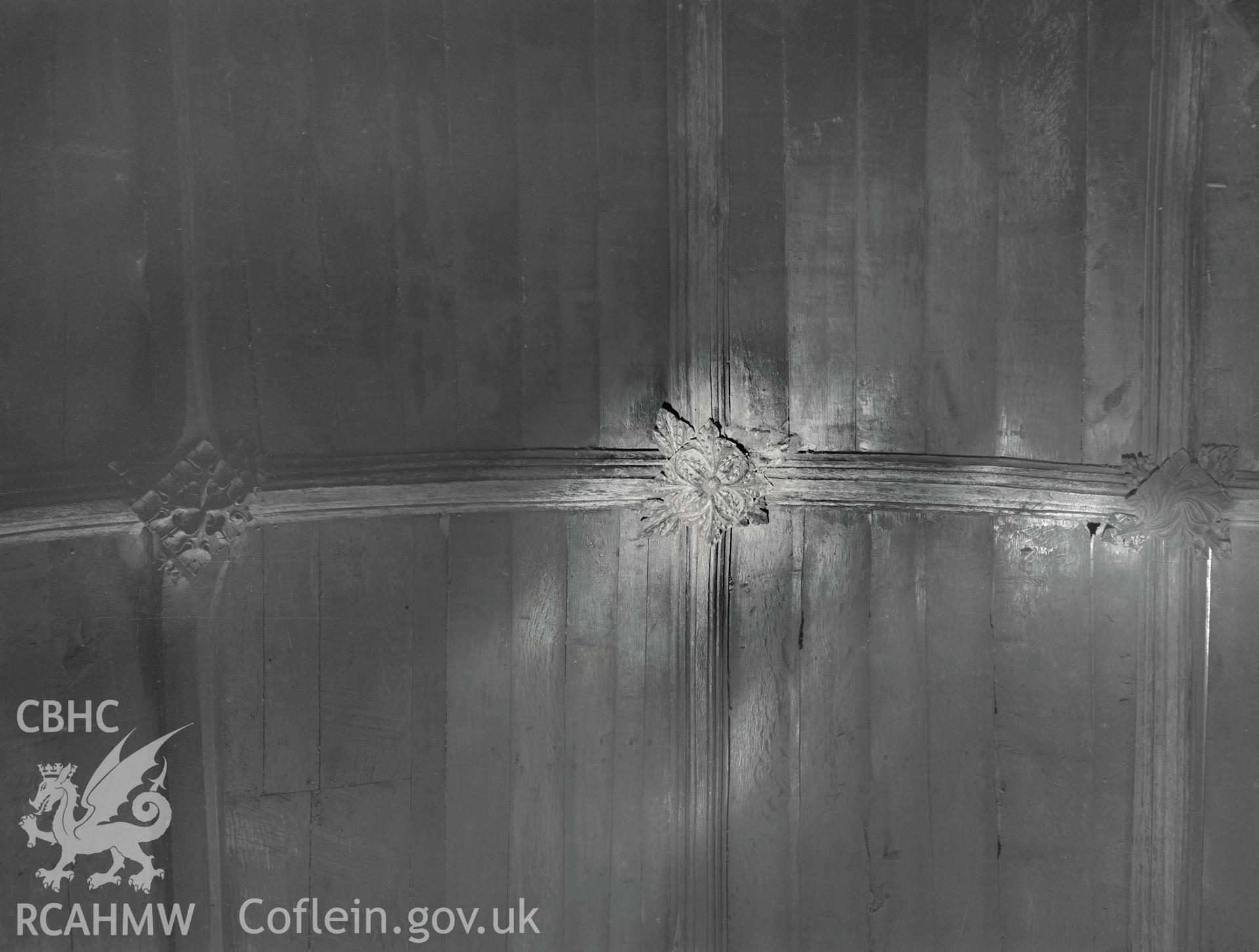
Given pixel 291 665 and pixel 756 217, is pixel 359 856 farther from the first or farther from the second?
Answer: pixel 756 217

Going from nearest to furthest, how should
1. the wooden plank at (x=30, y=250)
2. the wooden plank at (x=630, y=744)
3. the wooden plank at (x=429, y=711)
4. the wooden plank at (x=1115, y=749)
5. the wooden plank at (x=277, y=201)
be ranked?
the wooden plank at (x=30, y=250) → the wooden plank at (x=277, y=201) → the wooden plank at (x=429, y=711) → the wooden plank at (x=630, y=744) → the wooden plank at (x=1115, y=749)

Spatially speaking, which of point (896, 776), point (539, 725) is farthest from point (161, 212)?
point (896, 776)

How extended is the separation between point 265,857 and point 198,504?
172 cm

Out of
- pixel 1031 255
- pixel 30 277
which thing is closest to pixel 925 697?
pixel 1031 255

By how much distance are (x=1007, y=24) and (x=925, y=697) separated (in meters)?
3.44

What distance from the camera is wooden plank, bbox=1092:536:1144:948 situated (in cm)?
432

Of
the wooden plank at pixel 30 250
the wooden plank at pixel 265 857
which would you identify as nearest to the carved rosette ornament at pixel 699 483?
the wooden plank at pixel 265 857

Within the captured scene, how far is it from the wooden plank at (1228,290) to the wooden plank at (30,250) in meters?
5.58

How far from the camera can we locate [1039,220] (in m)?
4.32

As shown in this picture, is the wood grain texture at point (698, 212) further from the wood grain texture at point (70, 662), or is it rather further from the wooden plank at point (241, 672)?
the wood grain texture at point (70, 662)

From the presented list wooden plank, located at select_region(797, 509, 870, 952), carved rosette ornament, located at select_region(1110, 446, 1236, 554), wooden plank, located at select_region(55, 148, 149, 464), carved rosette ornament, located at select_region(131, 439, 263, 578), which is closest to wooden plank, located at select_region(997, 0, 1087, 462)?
carved rosette ornament, located at select_region(1110, 446, 1236, 554)

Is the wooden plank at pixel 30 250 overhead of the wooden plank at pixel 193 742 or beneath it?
overhead

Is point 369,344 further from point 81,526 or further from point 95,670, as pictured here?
point 95,670

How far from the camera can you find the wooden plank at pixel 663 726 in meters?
4.23
